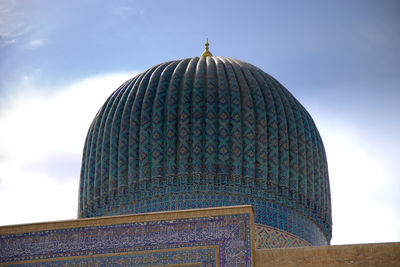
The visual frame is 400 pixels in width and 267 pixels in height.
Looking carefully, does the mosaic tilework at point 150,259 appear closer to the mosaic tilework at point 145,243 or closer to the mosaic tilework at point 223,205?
the mosaic tilework at point 145,243

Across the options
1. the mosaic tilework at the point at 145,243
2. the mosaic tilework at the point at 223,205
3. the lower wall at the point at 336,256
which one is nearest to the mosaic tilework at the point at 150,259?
the mosaic tilework at the point at 145,243

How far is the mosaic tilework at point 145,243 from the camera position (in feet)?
24.1

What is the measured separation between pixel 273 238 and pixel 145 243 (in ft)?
6.31

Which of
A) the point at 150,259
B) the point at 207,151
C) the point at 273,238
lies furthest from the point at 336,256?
the point at 207,151

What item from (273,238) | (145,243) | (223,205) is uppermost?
(223,205)

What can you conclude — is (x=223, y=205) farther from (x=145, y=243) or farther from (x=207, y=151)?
(x=145, y=243)

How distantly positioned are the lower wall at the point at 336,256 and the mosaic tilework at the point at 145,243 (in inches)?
8.9

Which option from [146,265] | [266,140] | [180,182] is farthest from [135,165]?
[146,265]

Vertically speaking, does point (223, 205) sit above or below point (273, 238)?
above

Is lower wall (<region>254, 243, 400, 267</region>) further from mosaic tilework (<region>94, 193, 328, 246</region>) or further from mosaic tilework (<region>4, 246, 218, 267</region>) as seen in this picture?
mosaic tilework (<region>94, 193, 328, 246</region>)

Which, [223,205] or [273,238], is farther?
[273,238]

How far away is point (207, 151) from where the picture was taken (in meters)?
9.17

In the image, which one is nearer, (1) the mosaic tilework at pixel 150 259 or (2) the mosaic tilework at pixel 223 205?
(1) the mosaic tilework at pixel 150 259

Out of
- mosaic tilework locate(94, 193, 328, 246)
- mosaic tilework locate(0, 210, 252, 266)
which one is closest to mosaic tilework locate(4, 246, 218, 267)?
mosaic tilework locate(0, 210, 252, 266)
